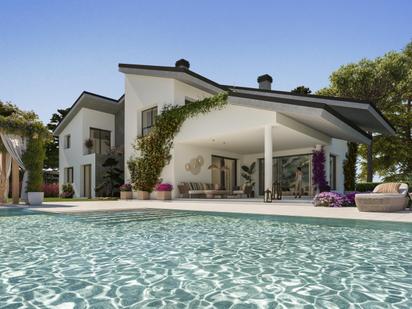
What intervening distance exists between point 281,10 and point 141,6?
5525 mm

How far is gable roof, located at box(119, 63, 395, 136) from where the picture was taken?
13.8 meters

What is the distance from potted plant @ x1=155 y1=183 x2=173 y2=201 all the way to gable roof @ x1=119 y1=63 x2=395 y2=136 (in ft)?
18.2

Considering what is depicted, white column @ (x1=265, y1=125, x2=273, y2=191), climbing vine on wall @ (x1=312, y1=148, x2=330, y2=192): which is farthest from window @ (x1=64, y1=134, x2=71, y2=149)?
climbing vine on wall @ (x1=312, y1=148, x2=330, y2=192)

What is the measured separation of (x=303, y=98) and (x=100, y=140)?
14.5m

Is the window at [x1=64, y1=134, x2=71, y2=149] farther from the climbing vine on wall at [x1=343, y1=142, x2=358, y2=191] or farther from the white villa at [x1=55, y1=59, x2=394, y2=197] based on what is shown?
the climbing vine on wall at [x1=343, y1=142, x2=358, y2=191]

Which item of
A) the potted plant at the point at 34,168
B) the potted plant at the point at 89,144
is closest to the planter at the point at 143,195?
the potted plant at the point at 34,168

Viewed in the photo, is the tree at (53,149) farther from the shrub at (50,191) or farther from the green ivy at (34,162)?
the green ivy at (34,162)

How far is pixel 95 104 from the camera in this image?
22.4 m

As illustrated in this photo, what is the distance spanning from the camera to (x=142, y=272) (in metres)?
3.84

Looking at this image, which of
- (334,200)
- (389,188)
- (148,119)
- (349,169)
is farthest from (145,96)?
(389,188)

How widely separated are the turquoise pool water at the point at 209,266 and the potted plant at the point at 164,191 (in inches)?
334

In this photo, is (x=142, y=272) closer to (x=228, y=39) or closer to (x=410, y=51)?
(x=228, y=39)

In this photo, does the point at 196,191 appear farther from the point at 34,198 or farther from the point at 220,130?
the point at 34,198

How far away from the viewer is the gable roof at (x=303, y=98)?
1376 centimetres
